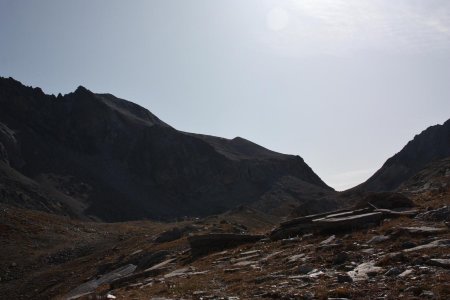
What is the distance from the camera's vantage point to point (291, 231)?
92.1 ft

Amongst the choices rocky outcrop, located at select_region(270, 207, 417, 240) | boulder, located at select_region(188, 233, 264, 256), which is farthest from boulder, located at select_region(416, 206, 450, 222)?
boulder, located at select_region(188, 233, 264, 256)

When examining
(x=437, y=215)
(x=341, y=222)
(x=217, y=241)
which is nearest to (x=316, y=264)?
(x=341, y=222)

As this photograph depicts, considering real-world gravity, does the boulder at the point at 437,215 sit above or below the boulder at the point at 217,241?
above

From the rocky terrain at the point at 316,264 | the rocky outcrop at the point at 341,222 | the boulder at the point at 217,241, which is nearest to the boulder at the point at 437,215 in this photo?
the rocky terrain at the point at 316,264

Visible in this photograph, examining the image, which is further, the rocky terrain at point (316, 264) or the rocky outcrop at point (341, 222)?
the rocky outcrop at point (341, 222)

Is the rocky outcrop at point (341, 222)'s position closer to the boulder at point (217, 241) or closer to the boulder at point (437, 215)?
the boulder at point (437, 215)

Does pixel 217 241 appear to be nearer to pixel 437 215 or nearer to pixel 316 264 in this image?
pixel 316 264

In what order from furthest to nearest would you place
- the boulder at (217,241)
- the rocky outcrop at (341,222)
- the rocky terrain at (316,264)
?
1. the boulder at (217,241)
2. the rocky outcrop at (341,222)
3. the rocky terrain at (316,264)

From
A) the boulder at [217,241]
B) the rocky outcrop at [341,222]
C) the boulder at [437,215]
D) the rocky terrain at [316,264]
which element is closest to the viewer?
the rocky terrain at [316,264]

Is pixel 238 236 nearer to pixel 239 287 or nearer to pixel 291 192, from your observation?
pixel 239 287

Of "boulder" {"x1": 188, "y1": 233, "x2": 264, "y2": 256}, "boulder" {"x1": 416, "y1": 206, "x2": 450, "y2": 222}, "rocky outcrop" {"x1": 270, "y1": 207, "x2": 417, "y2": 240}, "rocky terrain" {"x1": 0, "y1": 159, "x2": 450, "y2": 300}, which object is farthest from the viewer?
"boulder" {"x1": 188, "y1": 233, "x2": 264, "y2": 256}

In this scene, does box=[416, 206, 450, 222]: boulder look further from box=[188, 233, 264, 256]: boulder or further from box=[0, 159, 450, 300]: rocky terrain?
box=[188, 233, 264, 256]: boulder

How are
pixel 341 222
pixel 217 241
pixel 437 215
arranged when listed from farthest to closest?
pixel 217 241, pixel 341 222, pixel 437 215

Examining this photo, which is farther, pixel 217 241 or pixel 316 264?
pixel 217 241
